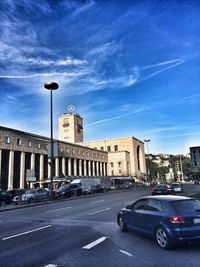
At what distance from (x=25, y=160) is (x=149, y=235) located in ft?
206

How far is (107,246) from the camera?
26.7ft

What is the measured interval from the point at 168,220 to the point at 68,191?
32.0 metres

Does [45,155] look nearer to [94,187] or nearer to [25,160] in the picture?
[25,160]

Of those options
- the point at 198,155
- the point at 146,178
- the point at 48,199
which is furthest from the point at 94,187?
the point at 146,178

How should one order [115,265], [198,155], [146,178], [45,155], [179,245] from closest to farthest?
[115,265] < [179,245] < [198,155] < [45,155] < [146,178]

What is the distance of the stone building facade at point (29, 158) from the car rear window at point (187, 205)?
41342 mm

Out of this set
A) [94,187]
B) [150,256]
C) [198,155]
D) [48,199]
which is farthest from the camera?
[94,187]

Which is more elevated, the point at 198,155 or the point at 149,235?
the point at 198,155

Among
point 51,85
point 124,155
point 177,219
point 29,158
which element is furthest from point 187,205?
point 124,155

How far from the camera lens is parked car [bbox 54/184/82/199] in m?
37.3

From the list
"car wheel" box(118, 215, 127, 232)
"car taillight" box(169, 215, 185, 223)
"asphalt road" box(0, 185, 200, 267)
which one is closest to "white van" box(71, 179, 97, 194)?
"car wheel" box(118, 215, 127, 232)

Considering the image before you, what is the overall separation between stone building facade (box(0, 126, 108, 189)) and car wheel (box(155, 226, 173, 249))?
136 ft

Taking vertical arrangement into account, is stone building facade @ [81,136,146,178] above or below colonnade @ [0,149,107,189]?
above

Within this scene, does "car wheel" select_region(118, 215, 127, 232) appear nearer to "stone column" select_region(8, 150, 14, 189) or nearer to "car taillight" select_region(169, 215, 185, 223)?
"car taillight" select_region(169, 215, 185, 223)
